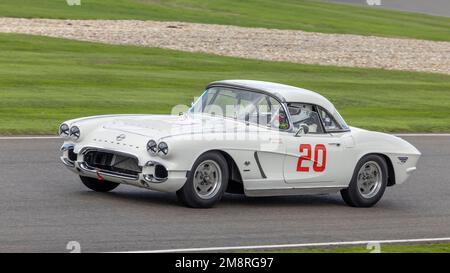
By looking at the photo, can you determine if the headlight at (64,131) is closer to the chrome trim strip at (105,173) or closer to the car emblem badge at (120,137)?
the chrome trim strip at (105,173)

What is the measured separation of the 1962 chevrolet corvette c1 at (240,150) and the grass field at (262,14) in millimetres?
26306

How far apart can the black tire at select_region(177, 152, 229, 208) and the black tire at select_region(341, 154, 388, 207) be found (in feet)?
5.83

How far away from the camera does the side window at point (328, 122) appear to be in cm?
1230

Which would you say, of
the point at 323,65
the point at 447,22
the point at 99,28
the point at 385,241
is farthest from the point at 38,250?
the point at 447,22

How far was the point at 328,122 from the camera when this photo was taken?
40.5 ft

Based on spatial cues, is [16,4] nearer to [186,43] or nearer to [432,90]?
[186,43]

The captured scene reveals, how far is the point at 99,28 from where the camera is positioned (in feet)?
117

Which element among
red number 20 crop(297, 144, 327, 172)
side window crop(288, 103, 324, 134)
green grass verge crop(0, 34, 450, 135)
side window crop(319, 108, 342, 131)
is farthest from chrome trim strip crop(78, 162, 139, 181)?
green grass verge crop(0, 34, 450, 135)

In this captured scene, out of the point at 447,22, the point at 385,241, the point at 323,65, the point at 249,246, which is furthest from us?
the point at 447,22

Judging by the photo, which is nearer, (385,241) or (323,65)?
(385,241)

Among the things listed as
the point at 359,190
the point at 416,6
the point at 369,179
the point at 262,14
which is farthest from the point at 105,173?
the point at 416,6

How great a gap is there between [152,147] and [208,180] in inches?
27.0

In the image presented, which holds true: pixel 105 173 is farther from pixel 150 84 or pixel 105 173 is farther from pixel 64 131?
pixel 150 84

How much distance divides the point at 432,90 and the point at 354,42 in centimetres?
1148
